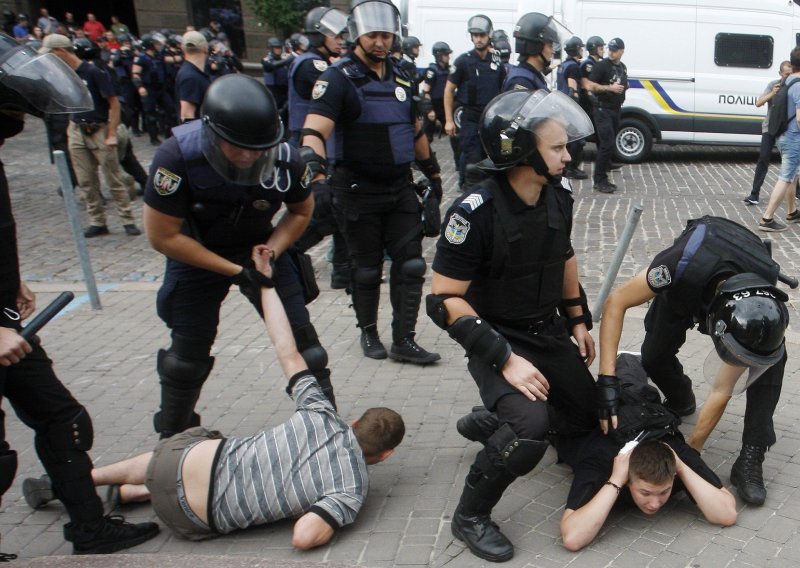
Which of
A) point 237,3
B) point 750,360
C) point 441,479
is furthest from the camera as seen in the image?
point 237,3

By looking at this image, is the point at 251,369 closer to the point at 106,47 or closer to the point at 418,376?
the point at 418,376

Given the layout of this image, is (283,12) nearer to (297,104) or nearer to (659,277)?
(297,104)

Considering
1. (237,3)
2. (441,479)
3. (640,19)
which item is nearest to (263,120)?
(441,479)

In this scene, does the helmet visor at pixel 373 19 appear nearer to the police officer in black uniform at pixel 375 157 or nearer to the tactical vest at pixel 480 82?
the police officer in black uniform at pixel 375 157

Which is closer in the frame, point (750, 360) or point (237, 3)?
point (750, 360)

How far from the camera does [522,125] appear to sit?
10.0 feet

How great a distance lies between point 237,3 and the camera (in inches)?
902

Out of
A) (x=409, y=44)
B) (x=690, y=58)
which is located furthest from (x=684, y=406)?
(x=409, y=44)

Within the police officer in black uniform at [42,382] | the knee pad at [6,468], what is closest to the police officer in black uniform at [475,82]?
the police officer in black uniform at [42,382]

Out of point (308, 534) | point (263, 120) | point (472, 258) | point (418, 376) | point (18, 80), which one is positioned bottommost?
point (418, 376)

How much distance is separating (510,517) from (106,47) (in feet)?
50.4

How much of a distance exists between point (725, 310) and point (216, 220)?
195 cm

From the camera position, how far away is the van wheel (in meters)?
12.3

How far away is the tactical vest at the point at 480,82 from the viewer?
29.1 ft
